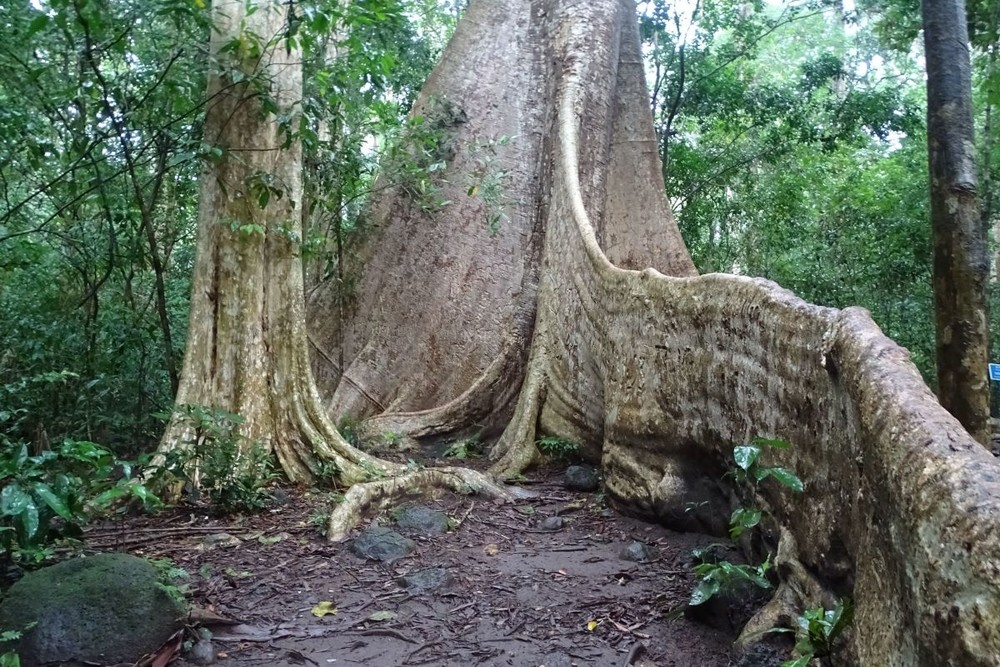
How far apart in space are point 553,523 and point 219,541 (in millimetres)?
2043

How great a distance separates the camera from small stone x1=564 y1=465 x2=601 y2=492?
594 centimetres

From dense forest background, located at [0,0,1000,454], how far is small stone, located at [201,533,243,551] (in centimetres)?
118

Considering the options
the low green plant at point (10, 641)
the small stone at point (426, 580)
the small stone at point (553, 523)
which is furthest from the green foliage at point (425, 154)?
the low green plant at point (10, 641)

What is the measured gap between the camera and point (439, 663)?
3396mm

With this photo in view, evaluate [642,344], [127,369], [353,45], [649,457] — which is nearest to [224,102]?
[353,45]

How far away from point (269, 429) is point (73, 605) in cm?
237

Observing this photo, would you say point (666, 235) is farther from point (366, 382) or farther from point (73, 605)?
point (73, 605)

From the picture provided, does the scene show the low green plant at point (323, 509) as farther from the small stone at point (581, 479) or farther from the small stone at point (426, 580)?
the small stone at point (581, 479)

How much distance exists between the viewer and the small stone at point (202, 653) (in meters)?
3.32

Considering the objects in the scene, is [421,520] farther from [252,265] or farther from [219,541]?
[252,265]

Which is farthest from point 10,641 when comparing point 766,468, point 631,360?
point 631,360

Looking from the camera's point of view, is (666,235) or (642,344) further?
(666,235)

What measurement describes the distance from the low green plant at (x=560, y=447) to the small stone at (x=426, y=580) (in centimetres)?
224

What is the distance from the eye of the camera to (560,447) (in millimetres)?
6402
